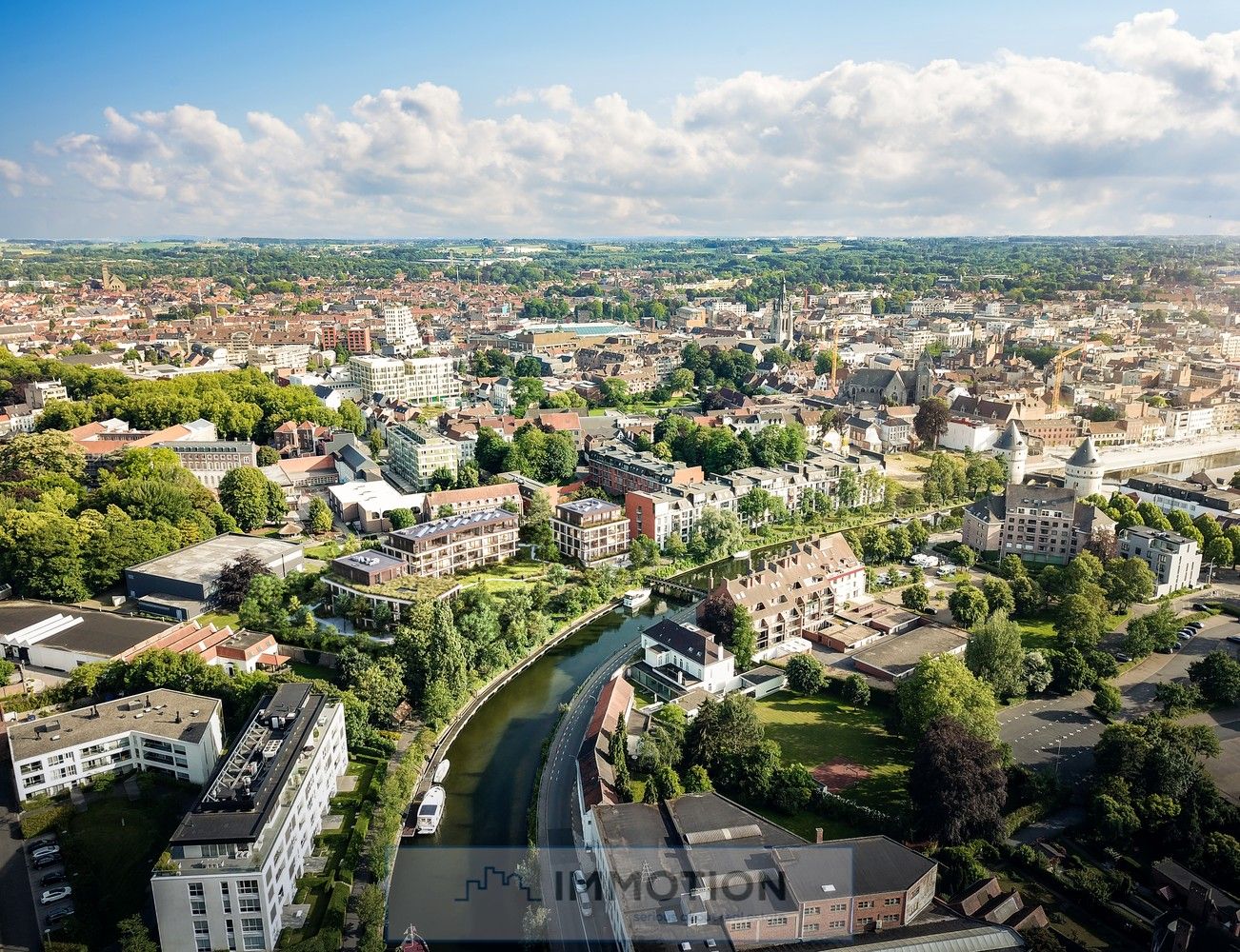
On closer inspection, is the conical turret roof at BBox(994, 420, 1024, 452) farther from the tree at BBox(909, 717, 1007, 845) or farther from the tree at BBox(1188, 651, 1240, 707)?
the tree at BBox(909, 717, 1007, 845)

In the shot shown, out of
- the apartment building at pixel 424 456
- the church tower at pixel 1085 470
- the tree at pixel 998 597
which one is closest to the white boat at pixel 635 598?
the tree at pixel 998 597

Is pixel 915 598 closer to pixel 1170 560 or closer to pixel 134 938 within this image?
pixel 1170 560

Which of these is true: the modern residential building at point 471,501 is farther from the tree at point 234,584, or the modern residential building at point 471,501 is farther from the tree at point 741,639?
the tree at point 741,639

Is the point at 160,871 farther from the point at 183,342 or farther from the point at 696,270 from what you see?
the point at 696,270

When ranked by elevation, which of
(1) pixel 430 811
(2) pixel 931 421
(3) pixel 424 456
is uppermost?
(3) pixel 424 456

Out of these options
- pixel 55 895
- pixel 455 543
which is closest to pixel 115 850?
pixel 55 895

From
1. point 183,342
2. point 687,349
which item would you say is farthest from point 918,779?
point 183,342
